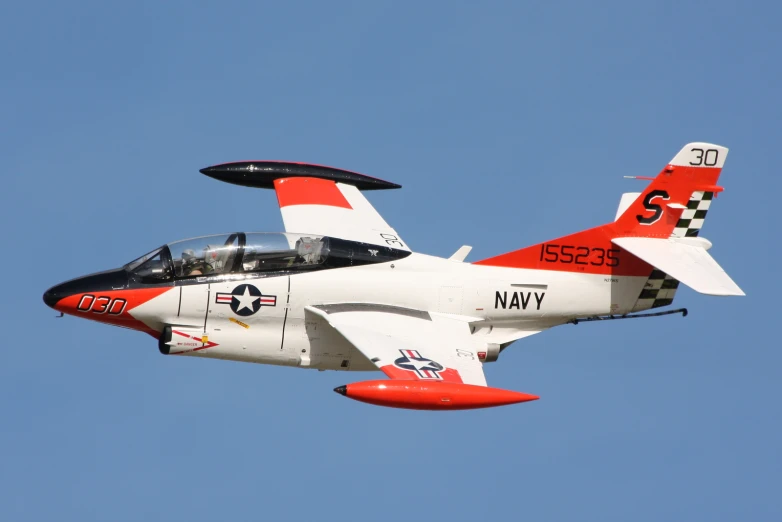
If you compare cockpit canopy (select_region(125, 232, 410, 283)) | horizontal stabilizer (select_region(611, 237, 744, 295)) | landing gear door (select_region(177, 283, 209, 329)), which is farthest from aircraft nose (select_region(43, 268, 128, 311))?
horizontal stabilizer (select_region(611, 237, 744, 295))

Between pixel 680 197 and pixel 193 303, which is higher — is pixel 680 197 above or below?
above

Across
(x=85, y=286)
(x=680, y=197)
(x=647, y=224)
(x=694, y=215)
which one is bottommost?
(x=85, y=286)

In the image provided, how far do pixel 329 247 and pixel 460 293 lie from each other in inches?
89.7

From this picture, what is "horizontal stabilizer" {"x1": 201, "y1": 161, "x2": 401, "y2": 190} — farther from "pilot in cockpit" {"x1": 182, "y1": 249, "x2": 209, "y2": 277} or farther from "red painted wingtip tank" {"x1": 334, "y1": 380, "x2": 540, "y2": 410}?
"red painted wingtip tank" {"x1": 334, "y1": 380, "x2": 540, "y2": 410}

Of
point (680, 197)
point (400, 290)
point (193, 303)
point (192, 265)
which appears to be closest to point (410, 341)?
point (400, 290)

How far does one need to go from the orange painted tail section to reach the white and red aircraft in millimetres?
17

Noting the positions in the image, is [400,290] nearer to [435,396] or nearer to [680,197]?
[435,396]

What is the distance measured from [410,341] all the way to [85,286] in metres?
5.17

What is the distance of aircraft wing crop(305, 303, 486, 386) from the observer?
20.2m

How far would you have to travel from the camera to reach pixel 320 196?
1000 inches

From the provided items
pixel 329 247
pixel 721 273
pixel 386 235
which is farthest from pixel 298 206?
pixel 721 273


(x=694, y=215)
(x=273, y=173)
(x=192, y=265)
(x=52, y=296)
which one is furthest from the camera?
(x=273, y=173)

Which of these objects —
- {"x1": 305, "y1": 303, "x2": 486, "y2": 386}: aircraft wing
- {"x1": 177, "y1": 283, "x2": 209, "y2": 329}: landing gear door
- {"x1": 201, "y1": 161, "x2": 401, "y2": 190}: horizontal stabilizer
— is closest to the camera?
{"x1": 305, "y1": 303, "x2": 486, "y2": 386}: aircraft wing

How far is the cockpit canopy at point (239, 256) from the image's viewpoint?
69.6 feet
